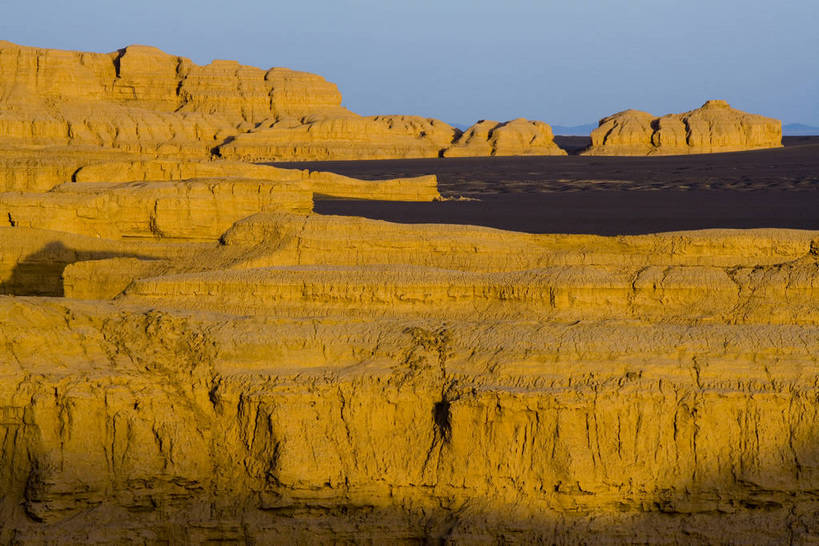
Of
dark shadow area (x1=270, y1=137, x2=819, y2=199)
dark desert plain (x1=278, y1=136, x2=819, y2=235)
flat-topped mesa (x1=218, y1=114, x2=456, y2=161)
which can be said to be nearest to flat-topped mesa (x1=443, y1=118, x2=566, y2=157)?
flat-topped mesa (x1=218, y1=114, x2=456, y2=161)

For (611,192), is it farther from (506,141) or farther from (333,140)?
(333,140)

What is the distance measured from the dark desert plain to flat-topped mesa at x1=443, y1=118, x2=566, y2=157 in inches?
173

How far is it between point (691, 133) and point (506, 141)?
41.0 feet

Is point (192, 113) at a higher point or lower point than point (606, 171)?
higher

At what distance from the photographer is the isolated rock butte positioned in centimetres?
5375

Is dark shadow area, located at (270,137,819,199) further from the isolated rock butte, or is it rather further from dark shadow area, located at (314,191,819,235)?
the isolated rock butte

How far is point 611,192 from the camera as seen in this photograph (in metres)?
33.5

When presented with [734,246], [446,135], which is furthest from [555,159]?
[734,246]

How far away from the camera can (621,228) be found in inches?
842

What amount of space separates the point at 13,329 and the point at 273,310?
1.61 meters

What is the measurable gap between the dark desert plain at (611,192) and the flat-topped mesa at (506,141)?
4396 mm

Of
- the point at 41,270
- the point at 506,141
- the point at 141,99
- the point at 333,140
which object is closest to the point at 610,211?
the point at 41,270

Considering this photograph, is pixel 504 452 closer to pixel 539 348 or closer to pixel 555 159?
pixel 539 348

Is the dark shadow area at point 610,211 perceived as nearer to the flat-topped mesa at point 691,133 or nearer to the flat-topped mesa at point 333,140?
the flat-topped mesa at point 333,140
